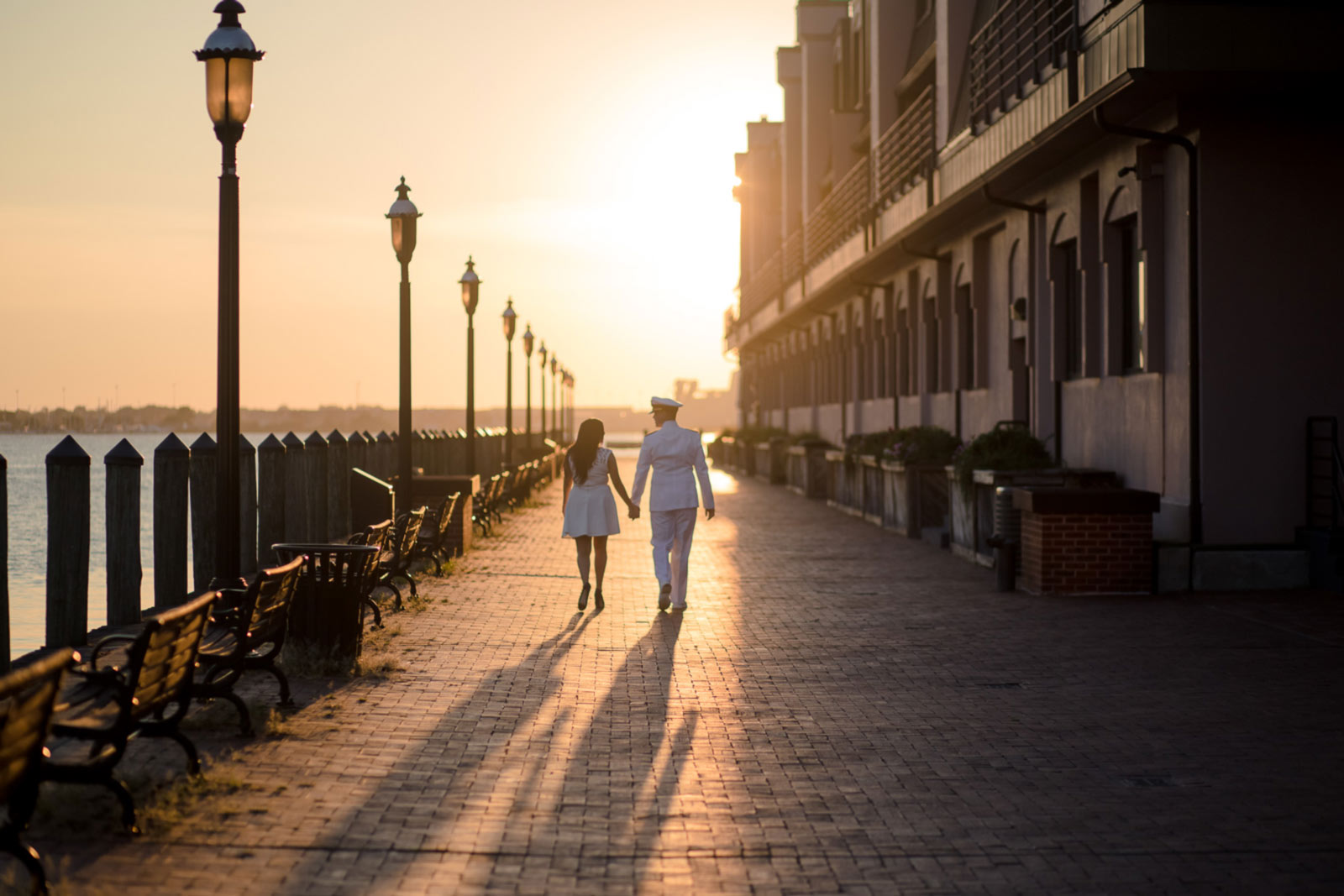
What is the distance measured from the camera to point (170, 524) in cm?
1152

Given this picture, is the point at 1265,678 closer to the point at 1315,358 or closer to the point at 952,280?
the point at 1315,358

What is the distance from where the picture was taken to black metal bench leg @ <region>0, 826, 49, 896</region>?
4562 mm

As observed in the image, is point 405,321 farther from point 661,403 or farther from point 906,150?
point 906,150

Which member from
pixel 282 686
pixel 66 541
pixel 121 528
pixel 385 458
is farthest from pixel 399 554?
pixel 385 458

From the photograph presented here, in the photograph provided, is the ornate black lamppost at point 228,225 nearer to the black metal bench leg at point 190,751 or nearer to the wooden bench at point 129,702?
the wooden bench at point 129,702

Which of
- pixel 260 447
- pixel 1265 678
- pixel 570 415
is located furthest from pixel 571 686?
pixel 570 415

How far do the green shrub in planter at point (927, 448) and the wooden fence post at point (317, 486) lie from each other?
28.7ft

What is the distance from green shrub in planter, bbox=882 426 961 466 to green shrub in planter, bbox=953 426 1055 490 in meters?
3.19

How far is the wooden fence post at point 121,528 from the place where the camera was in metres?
10.3

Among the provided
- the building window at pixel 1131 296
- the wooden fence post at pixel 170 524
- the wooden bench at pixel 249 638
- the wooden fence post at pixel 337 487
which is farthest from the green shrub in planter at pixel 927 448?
the wooden bench at pixel 249 638

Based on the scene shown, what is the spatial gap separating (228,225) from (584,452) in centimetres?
432

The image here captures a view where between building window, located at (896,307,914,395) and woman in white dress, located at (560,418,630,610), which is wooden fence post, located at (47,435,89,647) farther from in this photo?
building window, located at (896,307,914,395)

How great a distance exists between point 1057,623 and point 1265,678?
281 cm

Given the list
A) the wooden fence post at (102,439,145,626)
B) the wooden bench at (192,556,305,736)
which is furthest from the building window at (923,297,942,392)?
the wooden bench at (192,556,305,736)
